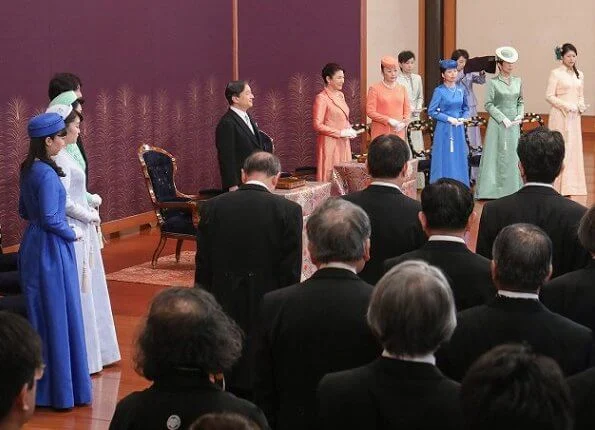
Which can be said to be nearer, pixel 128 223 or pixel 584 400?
pixel 584 400

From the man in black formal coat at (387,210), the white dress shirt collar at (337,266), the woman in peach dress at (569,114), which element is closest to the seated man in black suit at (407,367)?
the white dress shirt collar at (337,266)

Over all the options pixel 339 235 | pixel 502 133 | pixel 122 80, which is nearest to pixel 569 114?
pixel 502 133

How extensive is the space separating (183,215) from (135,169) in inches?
64.2

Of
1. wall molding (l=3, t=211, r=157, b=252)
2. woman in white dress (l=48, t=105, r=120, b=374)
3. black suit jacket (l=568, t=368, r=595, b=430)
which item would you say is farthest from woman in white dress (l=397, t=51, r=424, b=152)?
black suit jacket (l=568, t=368, r=595, b=430)

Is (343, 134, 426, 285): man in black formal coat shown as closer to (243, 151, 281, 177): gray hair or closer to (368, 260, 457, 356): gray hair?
(243, 151, 281, 177): gray hair

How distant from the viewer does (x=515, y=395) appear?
88.7 inches

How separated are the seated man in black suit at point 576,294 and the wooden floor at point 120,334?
1.37 m

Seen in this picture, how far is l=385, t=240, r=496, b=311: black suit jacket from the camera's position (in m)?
4.12

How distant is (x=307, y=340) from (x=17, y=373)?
4.26 feet

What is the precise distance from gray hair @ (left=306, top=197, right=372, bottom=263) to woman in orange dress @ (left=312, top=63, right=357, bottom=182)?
22.7 feet

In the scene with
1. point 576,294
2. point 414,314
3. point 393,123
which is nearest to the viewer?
point 414,314

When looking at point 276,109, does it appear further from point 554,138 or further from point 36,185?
point 554,138

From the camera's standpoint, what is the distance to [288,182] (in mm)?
8680

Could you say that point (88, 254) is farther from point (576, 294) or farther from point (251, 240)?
point (576, 294)
